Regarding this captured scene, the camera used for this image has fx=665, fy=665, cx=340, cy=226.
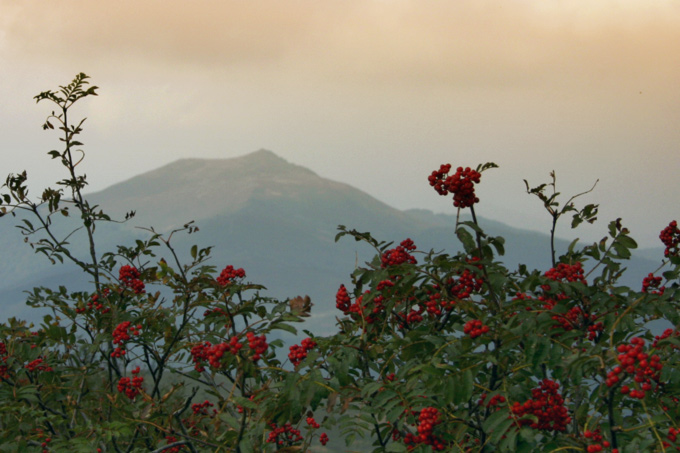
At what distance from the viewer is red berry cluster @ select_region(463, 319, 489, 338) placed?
2.72 metres

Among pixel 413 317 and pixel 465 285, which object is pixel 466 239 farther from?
pixel 413 317

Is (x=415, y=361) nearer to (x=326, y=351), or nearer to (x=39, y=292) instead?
(x=326, y=351)

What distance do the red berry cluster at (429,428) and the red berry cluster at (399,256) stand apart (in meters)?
0.90

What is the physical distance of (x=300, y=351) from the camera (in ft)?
9.86

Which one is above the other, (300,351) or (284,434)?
(300,351)

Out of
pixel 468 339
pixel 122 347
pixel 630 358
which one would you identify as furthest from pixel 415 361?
pixel 122 347

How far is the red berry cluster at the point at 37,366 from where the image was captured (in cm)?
440

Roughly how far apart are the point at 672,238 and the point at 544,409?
72.1 inches

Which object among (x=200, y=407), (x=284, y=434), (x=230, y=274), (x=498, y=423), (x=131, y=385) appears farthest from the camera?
(x=200, y=407)

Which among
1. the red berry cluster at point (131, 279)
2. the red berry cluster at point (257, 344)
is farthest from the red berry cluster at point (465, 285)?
the red berry cluster at point (131, 279)

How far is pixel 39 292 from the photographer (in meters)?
5.54

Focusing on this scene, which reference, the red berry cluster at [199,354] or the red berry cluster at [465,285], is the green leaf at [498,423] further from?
the red berry cluster at [199,354]

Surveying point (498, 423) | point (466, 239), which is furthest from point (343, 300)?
point (498, 423)

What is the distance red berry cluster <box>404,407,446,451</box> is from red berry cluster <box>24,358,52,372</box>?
2.76 m
